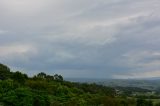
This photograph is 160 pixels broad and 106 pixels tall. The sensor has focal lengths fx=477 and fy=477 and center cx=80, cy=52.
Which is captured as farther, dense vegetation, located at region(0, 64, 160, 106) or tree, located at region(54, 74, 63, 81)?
tree, located at region(54, 74, 63, 81)

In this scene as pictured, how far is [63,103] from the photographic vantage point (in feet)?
266

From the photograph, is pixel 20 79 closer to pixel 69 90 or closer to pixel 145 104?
pixel 69 90

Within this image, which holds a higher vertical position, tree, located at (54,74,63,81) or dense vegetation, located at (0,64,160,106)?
tree, located at (54,74,63,81)

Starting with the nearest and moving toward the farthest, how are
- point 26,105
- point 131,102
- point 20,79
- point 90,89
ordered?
point 26,105
point 131,102
point 20,79
point 90,89

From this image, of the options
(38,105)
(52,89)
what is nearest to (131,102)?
(52,89)

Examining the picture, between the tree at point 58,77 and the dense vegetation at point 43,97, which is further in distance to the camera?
the tree at point 58,77

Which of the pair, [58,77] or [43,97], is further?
[58,77]

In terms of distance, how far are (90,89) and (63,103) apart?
44608 millimetres

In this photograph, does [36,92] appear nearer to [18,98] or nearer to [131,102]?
[18,98]

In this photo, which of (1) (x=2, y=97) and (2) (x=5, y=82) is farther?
(2) (x=5, y=82)

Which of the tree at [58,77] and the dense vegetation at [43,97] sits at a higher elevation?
the tree at [58,77]

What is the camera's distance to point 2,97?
270 feet

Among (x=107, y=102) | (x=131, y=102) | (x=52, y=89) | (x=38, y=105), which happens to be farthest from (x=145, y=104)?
(x=38, y=105)

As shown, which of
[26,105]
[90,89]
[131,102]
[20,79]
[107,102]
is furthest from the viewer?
[90,89]
